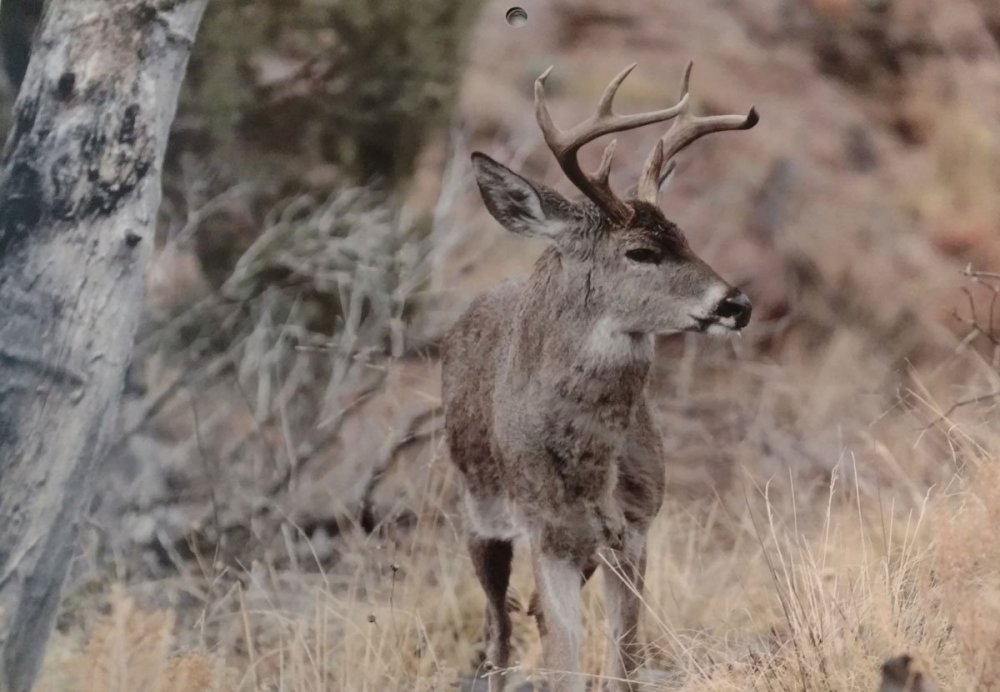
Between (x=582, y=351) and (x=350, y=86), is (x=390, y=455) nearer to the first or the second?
(x=582, y=351)

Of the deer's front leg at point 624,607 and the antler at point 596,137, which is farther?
the deer's front leg at point 624,607

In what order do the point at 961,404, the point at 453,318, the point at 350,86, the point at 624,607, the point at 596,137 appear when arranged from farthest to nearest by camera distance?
the point at 350,86
the point at 453,318
the point at 961,404
the point at 624,607
the point at 596,137

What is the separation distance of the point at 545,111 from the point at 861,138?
2.54 metres

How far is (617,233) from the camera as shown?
3.86 meters

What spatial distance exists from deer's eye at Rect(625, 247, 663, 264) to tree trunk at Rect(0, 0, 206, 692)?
1350mm

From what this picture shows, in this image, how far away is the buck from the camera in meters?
3.80

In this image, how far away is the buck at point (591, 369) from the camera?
3797mm

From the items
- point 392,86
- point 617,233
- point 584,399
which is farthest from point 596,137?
point 392,86

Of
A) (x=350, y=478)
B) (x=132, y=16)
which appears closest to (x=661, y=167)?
(x=132, y=16)

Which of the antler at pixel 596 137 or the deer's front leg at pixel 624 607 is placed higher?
the antler at pixel 596 137

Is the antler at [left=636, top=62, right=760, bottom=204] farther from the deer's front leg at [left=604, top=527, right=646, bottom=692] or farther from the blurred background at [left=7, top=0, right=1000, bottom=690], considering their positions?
the blurred background at [left=7, top=0, right=1000, bottom=690]

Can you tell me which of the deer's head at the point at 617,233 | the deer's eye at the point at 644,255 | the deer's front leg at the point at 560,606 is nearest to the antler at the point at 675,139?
the deer's head at the point at 617,233

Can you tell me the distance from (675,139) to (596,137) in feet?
0.94

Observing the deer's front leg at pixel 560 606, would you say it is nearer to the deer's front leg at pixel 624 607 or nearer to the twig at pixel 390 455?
the deer's front leg at pixel 624 607
